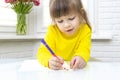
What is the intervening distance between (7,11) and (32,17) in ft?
0.77

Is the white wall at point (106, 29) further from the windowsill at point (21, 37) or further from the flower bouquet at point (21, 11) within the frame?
the flower bouquet at point (21, 11)

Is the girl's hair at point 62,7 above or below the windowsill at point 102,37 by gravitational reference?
above

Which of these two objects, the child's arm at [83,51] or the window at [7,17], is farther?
the window at [7,17]

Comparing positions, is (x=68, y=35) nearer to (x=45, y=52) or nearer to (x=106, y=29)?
(x=45, y=52)

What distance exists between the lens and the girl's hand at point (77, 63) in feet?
2.54

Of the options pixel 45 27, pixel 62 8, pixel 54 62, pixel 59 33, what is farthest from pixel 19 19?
pixel 54 62

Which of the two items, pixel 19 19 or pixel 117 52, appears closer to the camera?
pixel 19 19

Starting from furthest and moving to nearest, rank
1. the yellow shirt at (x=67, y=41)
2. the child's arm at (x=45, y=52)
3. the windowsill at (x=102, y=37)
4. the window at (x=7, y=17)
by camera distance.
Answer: the windowsill at (x=102, y=37) < the window at (x=7, y=17) < the yellow shirt at (x=67, y=41) < the child's arm at (x=45, y=52)

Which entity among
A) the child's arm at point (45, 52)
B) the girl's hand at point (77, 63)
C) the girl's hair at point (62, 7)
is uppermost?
the girl's hair at point (62, 7)

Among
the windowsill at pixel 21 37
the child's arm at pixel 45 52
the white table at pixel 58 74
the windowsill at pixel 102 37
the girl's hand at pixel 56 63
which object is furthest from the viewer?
the windowsill at pixel 102 37

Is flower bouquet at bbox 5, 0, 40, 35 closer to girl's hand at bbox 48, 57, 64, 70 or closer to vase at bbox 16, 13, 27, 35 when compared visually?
vase at bbox 16, 13, 27, 35

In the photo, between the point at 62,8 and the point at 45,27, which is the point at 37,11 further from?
the point at 62,8

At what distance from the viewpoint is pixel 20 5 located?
6.03 feet

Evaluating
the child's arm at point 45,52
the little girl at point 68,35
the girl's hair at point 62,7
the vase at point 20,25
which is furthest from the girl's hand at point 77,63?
the vase at point 20,25
